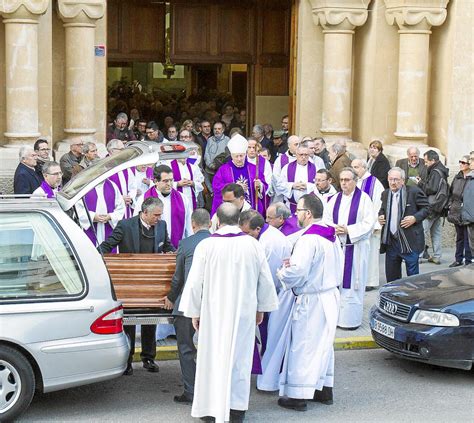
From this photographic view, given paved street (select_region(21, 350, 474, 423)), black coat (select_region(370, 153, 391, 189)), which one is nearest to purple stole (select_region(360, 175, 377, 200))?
black coat (select_region(370, 153, 391, 189))

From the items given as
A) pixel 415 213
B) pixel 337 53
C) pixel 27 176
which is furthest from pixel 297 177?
pixel 337 53

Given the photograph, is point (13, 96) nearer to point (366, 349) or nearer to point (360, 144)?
point (360, 144)

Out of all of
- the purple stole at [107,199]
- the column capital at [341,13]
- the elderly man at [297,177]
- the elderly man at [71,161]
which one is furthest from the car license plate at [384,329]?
the column capital at [341,13]

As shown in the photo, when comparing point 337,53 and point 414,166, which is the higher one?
point 337,53

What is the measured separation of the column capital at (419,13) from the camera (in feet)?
54.5

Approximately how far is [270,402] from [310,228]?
150 centimetres

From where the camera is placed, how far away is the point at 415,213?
12.8 meters

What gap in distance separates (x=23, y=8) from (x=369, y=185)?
5.34m

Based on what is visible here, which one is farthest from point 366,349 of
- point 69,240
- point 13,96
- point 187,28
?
point 187,28

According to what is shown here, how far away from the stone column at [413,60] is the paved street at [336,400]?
7012 mm

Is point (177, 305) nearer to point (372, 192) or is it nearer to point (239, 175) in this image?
point (372, 192)

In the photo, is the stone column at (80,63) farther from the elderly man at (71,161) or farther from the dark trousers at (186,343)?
the dark trousers at (186,343)

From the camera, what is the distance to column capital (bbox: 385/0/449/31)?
1662cm

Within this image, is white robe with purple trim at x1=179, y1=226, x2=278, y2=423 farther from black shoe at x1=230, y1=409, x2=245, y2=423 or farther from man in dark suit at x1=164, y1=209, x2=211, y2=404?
man in dark suit at x1=164, y1=209, x2=211, y2=404
